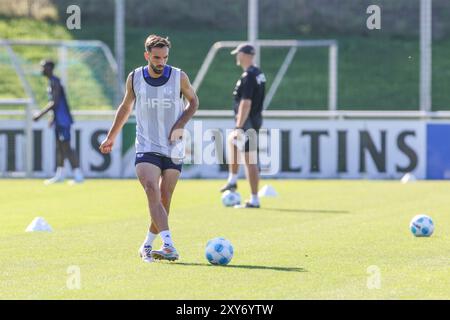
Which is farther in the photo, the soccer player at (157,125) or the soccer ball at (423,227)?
the soccer ball at (423,227)

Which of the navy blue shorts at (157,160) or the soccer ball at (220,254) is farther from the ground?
the navy blue shorts at (157,160)

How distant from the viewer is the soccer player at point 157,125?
12.1 meters

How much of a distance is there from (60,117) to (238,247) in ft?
39.8

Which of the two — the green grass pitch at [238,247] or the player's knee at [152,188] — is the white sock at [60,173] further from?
the player's knee at [152,188]

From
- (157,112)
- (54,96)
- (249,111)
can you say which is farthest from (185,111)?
(54,96)

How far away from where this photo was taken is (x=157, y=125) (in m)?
12.3

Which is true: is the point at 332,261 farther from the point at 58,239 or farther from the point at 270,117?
the point at 270,117

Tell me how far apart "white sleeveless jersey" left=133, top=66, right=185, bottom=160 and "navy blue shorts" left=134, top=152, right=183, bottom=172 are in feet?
0.12

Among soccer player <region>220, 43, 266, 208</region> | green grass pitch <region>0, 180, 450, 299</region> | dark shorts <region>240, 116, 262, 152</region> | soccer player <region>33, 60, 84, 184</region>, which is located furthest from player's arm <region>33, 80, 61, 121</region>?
dark shorts <region>240, 116, 262, 152</region>

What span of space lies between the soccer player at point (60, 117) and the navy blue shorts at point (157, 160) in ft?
41.9

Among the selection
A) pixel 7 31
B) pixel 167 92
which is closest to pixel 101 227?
pixel 167 92

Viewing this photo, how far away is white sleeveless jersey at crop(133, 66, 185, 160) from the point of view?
484 inches

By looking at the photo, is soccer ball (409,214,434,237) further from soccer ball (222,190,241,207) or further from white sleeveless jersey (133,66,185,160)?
soccer ball (222,190,241,207)

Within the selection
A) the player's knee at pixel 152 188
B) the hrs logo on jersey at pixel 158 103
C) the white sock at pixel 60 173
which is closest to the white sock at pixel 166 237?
the player's knee at pixel 152 188
